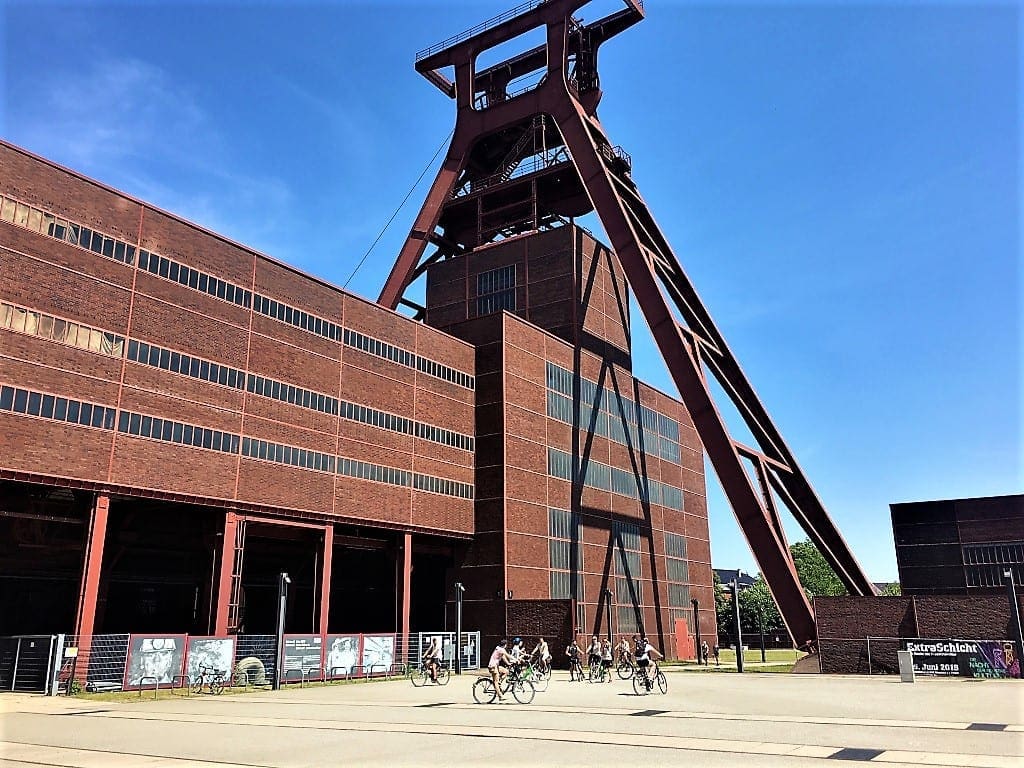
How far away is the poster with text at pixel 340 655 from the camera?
1400 inches

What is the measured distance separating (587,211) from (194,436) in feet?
134

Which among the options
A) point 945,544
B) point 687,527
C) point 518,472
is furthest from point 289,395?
point 945,544

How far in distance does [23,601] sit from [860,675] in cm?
4398

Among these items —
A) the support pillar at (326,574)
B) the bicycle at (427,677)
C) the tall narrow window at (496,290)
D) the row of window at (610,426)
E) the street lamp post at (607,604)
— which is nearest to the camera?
the bicycle at (427,677)

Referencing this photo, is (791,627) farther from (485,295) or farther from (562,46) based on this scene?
(562,46)

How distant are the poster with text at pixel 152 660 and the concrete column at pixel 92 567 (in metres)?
2.67

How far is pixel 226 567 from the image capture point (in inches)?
1454

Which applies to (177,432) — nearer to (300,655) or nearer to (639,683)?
(300,655)

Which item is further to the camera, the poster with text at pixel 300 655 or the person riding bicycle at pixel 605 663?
the person riding bicycle at pixel 605 663

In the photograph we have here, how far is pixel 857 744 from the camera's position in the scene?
13445 millimetres

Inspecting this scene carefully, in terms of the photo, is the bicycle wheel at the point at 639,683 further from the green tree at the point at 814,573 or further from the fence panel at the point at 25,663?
the green tree at the point at 814,573

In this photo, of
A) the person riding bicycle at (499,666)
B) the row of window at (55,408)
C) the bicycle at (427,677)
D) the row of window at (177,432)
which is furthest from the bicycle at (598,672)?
the row of window at (55,408)

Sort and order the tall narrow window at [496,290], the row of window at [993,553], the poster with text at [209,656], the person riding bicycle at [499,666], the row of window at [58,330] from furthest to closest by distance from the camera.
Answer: the row of window at [993,553], the tall narrow window at [496,290], the row of window at [58,330], the poster with text at [209,656], the person riding bicycle at [499,666]

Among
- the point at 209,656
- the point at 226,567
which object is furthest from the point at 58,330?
the point at 209,656
